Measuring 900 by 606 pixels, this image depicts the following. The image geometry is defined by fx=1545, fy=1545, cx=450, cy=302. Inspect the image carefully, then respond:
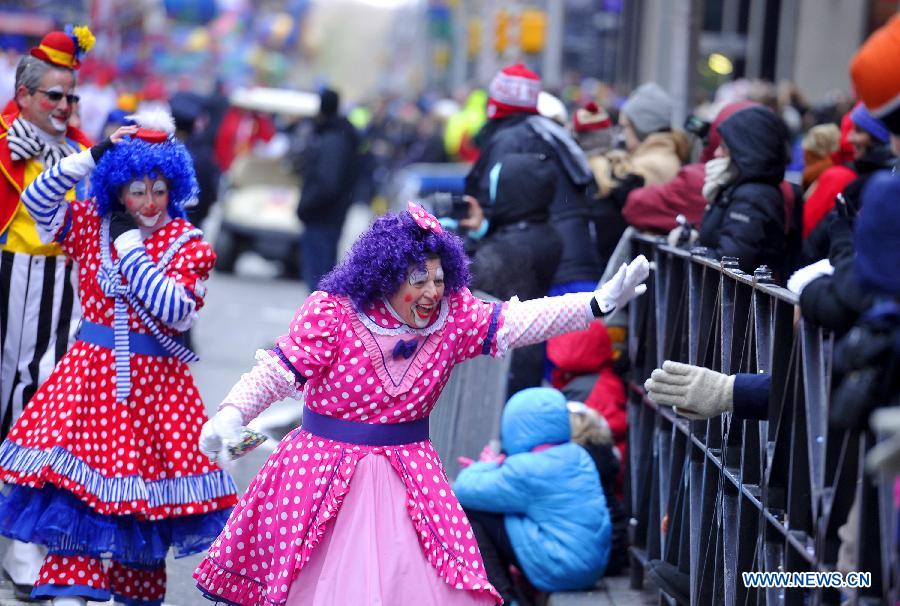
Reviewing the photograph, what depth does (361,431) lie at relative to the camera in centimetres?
466

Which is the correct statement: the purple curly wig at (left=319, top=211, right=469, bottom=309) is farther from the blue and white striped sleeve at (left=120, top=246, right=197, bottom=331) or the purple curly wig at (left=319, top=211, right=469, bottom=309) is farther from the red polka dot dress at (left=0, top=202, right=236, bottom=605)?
the red polka dot dress at (left=0, top=202, right=236, bottom=605)

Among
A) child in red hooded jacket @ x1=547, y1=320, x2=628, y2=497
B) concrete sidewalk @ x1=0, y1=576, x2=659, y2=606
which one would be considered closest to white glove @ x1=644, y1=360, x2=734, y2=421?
concrete sidewalk @ x1=0, y1=576, x2=659, y2=606

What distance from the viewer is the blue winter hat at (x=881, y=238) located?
121 inches

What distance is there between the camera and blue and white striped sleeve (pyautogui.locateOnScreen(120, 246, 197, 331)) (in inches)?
213

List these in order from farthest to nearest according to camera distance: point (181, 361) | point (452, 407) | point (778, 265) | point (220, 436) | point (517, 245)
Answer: point (517, 245) → point (452, 407) → point (778, 265) → point (181, 361) → point (220, 436)

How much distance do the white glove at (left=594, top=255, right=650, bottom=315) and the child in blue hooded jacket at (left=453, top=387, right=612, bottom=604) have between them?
1271 mm

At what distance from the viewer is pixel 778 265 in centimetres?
612

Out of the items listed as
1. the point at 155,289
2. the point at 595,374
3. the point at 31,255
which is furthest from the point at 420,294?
the point at 595,374

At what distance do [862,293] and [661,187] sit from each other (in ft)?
12.3

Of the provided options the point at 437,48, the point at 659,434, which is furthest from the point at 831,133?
the point at 437,48

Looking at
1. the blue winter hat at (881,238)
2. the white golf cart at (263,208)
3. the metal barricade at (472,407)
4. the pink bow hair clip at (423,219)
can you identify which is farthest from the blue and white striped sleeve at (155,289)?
the white golf cart at (263,208)

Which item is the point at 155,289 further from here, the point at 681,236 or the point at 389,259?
the point at 681,236

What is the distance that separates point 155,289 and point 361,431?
1159mm

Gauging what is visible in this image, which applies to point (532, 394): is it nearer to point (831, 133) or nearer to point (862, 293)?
point (831, 133)
